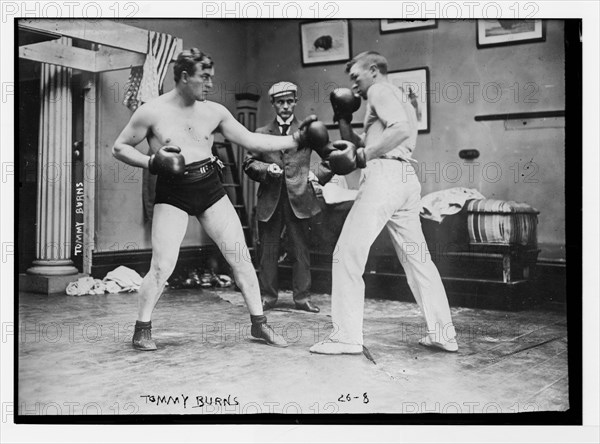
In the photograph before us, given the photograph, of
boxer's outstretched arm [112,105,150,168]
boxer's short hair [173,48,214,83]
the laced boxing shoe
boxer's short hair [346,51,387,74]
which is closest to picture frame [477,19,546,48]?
boxer's short hair [346,51,387,74]

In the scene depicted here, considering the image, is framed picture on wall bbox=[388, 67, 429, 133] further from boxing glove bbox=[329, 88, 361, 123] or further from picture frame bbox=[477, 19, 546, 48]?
picture frame bbox=[477, 19, 546, 48]

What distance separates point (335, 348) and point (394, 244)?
652 mm

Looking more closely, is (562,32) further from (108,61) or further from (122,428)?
(122,428)

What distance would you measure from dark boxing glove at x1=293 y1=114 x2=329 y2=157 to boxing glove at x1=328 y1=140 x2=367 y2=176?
0.24 feet

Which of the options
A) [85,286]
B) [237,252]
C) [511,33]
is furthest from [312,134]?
[85,286]

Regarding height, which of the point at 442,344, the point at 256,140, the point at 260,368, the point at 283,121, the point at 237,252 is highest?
→ the point at 283,121

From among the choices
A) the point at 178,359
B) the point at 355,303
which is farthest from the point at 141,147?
the point at 355,303

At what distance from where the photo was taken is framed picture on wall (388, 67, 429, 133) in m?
3.63

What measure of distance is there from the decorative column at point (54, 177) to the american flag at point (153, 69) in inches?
14.9

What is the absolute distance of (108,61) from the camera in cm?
369

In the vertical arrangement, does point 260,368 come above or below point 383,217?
below

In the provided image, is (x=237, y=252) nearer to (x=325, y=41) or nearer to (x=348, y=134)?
(x=348, y=134)

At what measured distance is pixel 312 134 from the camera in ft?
11.7

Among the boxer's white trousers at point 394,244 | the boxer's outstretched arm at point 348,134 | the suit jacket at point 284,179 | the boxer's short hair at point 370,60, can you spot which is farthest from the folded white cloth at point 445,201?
the boxer's short hair at point 370,60
